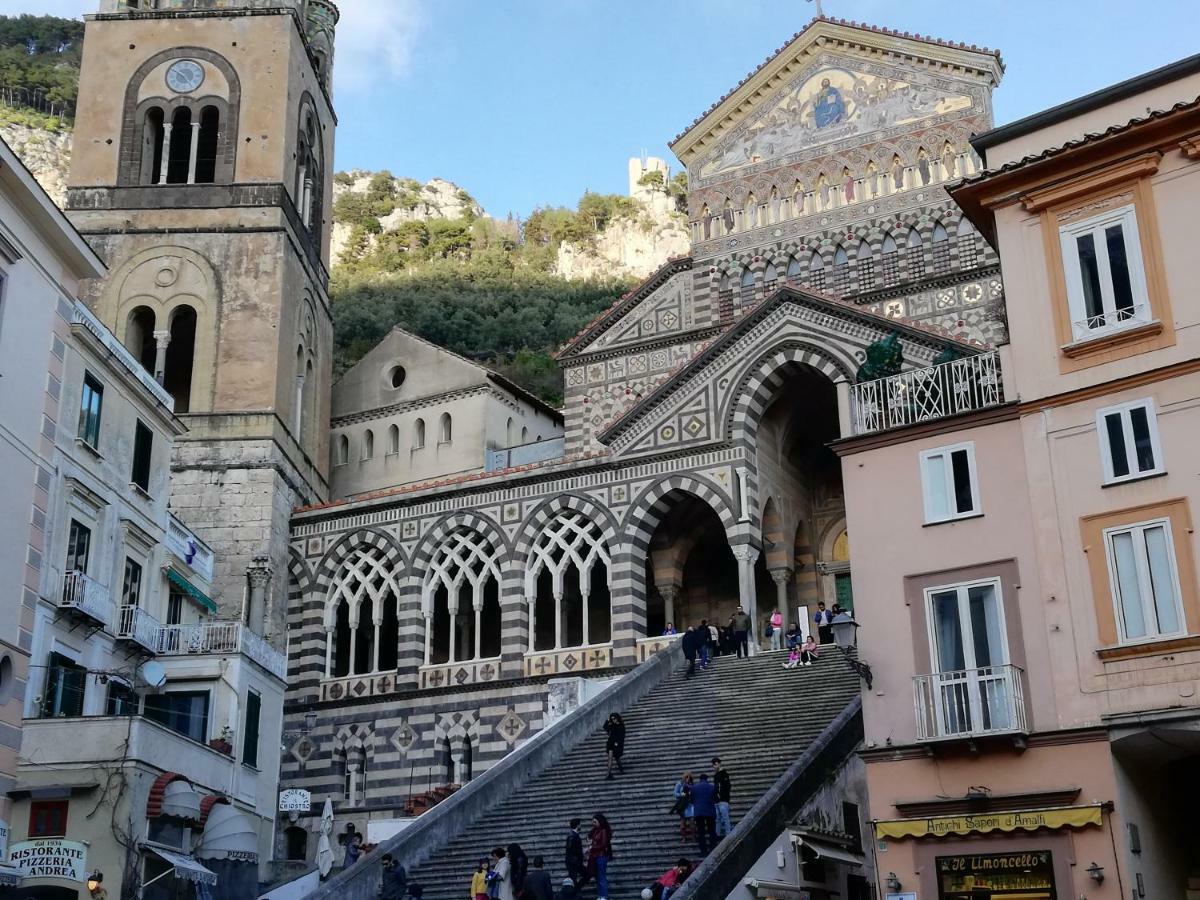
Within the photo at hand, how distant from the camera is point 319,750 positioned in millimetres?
33219

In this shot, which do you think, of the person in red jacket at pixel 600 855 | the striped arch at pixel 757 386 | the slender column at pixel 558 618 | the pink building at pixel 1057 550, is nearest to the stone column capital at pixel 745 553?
the striped arch at pixel 757 386

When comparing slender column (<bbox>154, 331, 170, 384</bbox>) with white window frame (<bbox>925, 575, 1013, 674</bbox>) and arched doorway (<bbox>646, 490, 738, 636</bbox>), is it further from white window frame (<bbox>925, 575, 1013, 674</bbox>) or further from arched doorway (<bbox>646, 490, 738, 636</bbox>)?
white window frame (<bbox>925, 575, 1013, 674</bbox>)

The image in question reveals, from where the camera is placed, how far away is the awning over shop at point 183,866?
21500mm

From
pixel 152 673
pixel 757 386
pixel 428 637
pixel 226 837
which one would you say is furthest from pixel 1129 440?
pixel 428 637

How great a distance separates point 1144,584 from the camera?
1523cm

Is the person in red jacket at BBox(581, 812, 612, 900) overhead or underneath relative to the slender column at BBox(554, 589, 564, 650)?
underneath

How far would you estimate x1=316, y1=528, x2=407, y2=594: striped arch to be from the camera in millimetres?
34719

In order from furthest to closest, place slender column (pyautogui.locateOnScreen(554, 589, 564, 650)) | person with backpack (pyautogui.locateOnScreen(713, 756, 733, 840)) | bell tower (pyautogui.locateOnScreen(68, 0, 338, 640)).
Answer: bell tower (pyautogui.locateOnScreen(68, 0, 338, 640)) → slender column (pyautogui.locateOnScreen(554, 589, 564, 650)) → person with backpack (pyautogui.locateOnScreen(713, 756, 733, 840))

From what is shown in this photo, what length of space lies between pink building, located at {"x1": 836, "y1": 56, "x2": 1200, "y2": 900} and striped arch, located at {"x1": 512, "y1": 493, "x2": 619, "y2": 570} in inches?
568

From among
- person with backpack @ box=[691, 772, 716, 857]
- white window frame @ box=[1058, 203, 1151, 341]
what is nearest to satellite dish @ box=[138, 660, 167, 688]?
person with backpack @ box=[691, 772, 716, 857]

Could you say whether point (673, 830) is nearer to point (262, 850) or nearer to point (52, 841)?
point (52, 841)

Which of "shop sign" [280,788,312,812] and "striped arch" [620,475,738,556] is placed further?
"striped arch" [620,475,738,556]

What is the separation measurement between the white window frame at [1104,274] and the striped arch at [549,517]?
16.1m

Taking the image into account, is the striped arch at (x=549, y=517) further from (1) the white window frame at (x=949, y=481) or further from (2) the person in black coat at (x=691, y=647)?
(1) the white window frame at (x=949, y=481)
